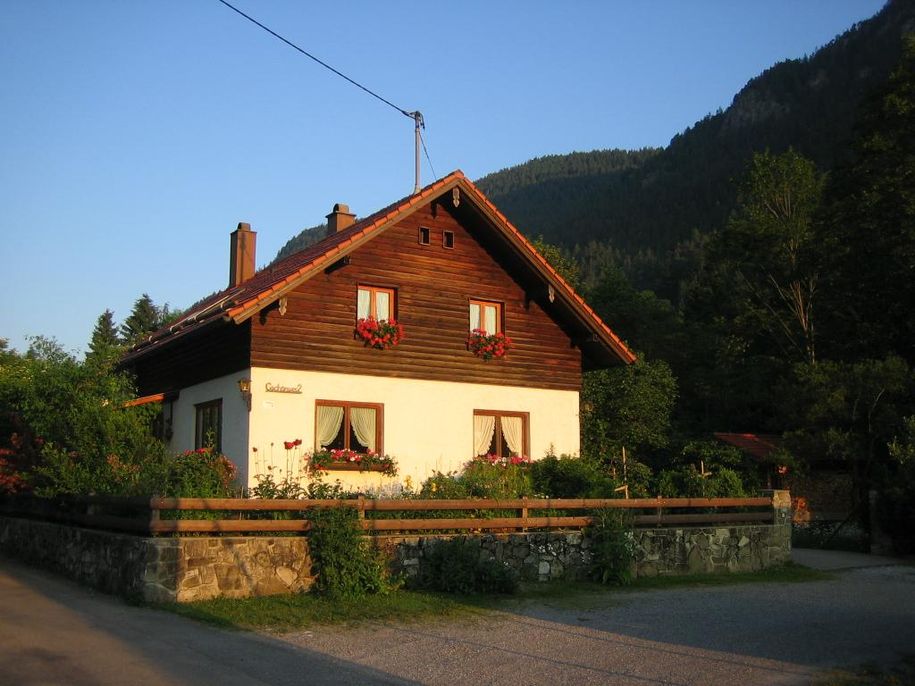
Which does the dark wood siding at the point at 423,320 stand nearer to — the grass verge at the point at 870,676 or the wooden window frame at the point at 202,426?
the wooden window frame at the point at 202,426

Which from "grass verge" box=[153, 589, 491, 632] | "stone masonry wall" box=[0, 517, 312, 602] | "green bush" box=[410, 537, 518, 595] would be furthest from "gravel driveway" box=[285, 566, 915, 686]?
"stone masonry wall" box=[0, 517, 312, 602]

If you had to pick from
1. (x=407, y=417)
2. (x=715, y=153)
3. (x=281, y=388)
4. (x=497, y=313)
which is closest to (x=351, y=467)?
(x=407, y=417)

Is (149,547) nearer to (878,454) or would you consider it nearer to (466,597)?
(466,597)

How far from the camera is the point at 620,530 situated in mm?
16359

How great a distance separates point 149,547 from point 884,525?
1815 centimetres

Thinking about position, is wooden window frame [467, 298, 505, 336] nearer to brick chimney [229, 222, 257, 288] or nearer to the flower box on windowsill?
the flower box on windowsill

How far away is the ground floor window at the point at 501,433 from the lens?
21312mm

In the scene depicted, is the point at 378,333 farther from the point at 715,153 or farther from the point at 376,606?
the point at 715,153

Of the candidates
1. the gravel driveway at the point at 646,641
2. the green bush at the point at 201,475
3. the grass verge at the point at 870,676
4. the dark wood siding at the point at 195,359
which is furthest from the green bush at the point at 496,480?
the grass verge at the point at 870,676

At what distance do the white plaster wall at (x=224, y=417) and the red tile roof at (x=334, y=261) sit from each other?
1.28m

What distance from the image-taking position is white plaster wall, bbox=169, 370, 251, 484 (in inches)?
729

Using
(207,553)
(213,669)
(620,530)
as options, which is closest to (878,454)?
(620,530)

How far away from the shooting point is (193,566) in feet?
42.1

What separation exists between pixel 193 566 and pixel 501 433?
9991 millimetres
